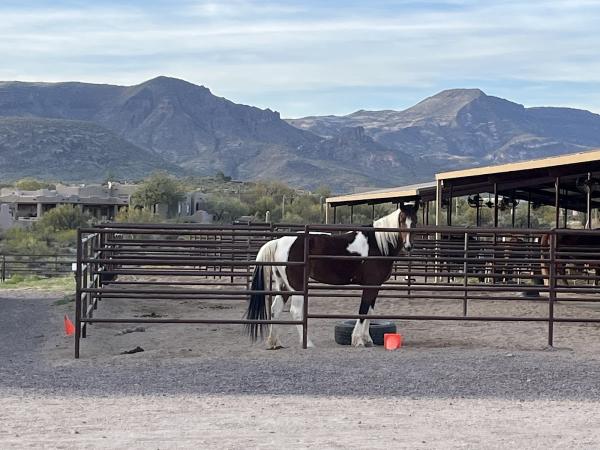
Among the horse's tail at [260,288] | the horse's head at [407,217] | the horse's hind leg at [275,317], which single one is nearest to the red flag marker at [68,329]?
the horse's tail at [260,288]

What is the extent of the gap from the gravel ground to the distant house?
56779mm

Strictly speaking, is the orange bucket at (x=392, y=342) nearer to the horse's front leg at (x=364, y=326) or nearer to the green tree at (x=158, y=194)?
the horse's front leg at (x=364, y=326)

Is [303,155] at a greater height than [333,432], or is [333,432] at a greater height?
[303,155]

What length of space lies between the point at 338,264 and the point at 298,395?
3.41m

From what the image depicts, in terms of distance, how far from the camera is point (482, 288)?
1173 centimetres

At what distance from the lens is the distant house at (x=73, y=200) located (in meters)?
69.2

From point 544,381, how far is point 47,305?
36.5ft

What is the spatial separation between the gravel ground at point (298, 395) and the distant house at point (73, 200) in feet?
186

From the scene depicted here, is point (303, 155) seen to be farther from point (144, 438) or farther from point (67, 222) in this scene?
point (144, 438)

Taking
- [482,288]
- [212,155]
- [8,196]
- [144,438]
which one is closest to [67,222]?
[8,196]

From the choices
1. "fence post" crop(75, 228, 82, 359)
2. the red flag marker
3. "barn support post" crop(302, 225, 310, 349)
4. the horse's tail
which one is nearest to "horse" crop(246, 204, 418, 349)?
the horse's tail

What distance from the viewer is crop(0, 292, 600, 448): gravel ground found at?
657cm

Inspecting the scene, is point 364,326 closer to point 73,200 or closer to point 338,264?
point 338,264

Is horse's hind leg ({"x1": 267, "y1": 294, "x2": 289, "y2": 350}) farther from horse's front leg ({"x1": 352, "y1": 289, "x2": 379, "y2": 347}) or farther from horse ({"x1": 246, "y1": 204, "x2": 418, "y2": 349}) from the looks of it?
horse's front leg ({"x1": 352, "y1": 289, "x2": 379, "y2": 347})
